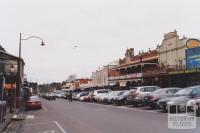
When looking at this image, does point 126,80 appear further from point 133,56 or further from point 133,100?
point 133,100

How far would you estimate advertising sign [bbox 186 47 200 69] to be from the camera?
5044 cm

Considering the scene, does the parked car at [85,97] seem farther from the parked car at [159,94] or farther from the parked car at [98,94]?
the parked car at [159,94]

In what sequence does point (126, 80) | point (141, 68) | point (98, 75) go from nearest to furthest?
point (141, 68)
point (126, 80)
point (98, 75)

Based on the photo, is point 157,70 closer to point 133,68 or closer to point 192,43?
point 192,43

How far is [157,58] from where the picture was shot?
67312 millimetres

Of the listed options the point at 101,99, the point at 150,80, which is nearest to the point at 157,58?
the point at 150,80

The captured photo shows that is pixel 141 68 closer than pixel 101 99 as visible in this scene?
No

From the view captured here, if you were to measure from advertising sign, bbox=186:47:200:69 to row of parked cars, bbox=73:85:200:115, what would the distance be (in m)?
10.6

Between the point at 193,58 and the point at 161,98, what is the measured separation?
23.3 m

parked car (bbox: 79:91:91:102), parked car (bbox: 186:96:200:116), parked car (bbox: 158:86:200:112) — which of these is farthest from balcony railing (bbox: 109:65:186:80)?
parked car (bbox: 186:96:200:116)

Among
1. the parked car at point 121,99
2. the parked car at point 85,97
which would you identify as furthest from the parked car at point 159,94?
the parked car at point 85,97

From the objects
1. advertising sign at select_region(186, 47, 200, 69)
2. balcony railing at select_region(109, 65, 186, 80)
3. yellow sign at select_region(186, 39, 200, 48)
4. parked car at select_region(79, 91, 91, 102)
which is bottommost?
parked car at select_region(79, 91, 91, 102)

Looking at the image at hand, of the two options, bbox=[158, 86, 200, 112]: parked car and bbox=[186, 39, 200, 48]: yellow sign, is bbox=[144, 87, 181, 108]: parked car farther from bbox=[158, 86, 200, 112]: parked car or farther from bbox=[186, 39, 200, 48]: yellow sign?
bbox=[186, 39, 200, 48]: yellow sign

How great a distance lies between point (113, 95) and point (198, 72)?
979 cm
